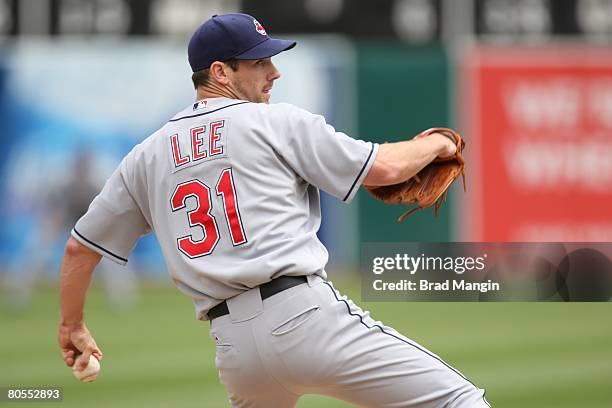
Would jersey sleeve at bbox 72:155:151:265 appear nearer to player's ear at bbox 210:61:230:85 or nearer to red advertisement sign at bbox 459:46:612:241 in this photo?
player's ear at bbox 210:61:230:85

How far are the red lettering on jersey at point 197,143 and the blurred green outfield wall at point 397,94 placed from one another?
9.22 metres

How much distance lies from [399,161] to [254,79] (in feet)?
1.62

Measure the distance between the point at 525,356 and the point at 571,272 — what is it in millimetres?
1867

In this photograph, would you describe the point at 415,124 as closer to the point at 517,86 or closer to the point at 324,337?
the point at 517,86

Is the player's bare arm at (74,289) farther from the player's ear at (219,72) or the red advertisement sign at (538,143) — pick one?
the red advertisement sign at (538,143)

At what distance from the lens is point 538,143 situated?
12047 mm

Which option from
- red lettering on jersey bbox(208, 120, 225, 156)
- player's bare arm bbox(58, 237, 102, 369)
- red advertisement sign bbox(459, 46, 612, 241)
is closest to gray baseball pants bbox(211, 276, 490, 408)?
red lettering on jersey bbox(208, 120, 225, 156)

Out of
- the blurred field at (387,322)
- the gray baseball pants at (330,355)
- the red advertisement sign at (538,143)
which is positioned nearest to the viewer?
the gray baseball pants at (330,355)

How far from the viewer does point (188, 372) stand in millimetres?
6793

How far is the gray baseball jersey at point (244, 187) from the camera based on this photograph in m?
2.85

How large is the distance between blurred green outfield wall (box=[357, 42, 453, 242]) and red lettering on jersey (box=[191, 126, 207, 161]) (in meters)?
9.22

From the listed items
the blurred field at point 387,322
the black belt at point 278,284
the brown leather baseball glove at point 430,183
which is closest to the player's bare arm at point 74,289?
the black belt at point 278,284

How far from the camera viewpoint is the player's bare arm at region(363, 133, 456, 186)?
113 inches

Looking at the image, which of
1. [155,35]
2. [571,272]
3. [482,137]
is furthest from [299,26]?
[571,272]
